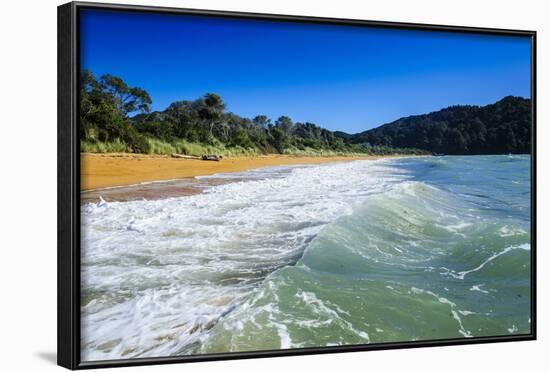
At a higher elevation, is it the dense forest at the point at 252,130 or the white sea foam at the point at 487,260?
the dense forest at the point at 252,130

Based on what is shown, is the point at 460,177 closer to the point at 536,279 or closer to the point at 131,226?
the point at 536,279

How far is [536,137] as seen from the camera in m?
5.65

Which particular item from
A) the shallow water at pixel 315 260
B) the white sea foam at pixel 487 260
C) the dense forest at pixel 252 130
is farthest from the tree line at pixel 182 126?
the white sea foam at pixel 487 260

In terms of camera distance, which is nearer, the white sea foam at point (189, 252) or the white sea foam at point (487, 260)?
the white sea foam at point (189, 252)

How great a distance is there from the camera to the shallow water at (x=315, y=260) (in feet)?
14.9

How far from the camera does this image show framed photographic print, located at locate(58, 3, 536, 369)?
4.52 metres

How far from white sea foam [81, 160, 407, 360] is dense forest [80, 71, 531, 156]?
0.83 feet

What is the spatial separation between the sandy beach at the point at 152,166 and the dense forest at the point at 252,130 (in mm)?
50

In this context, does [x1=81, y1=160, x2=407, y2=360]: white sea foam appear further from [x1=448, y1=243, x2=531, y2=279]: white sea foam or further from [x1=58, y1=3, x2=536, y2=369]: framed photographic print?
[x1=448, y1=243, x2=531, y2=279]: white sea foam

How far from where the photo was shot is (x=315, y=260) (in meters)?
5.11

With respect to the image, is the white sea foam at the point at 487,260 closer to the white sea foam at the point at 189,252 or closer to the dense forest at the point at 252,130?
the dense forest at the point at 252,130

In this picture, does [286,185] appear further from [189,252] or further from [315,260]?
[189,252]

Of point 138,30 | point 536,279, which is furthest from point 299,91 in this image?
point 536,279

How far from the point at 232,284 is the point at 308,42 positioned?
1645 mm
